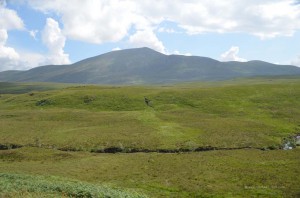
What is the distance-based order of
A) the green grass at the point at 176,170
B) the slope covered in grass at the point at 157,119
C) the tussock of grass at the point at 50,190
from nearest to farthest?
the tussock of grass at the point at 50,190, the green grass at the point at 176,170, the slope covered in grass at the point at 157,119

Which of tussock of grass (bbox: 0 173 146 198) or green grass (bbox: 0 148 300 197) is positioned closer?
tussock of grass (bbox: 0 173 146 198)

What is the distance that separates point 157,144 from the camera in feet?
201

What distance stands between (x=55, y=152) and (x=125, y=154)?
38.1ft

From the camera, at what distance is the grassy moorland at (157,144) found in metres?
38.3

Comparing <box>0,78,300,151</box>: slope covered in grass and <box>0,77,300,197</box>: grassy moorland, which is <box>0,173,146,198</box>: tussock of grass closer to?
<box>0,77,300,197</box>: grassy moorland

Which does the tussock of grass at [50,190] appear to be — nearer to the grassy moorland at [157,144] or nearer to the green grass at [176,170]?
the grassy moorland at [157,144]

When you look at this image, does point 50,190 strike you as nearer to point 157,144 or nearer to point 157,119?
point 157,144

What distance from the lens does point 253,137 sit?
6531cm

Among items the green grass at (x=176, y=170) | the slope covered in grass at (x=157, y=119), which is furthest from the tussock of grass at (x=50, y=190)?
the slope covered in grass at (x=157, y=119)

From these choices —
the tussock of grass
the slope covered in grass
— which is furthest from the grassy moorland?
the slope covered in grass

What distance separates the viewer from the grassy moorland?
38.3 meters

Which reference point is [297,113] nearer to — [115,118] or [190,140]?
[190,140]

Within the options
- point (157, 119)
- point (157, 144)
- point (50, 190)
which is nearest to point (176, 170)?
point (157, 144)

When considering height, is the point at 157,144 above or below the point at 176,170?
above
